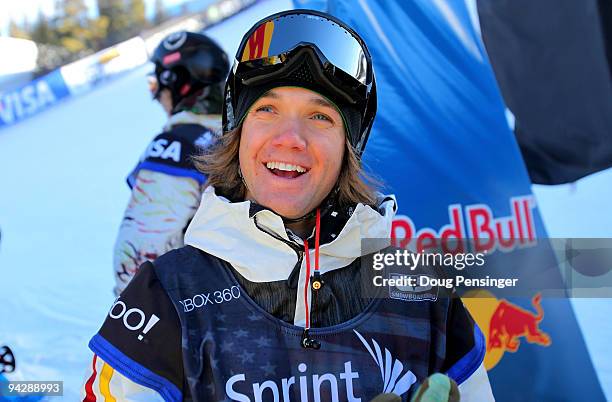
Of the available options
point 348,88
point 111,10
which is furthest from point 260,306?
point 111,10

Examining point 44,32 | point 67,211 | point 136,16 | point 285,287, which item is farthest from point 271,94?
point 136,16

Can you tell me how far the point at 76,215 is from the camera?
629 cm

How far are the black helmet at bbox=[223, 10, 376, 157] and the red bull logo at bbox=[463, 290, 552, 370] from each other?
1.46 meters

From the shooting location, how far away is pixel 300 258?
5.45 feet

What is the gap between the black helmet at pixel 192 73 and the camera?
3773mm

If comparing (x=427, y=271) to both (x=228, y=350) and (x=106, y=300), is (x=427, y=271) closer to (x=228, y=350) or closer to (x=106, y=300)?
(x=228, y=350)

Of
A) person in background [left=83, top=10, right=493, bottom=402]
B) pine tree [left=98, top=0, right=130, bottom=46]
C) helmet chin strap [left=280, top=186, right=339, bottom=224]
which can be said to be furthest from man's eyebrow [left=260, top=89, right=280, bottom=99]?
pine tree [left=98, top=0, right=130, bottom=46]

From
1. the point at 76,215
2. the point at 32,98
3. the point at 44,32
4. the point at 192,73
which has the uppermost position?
the point at 44,32

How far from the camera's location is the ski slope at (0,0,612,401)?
126 inches

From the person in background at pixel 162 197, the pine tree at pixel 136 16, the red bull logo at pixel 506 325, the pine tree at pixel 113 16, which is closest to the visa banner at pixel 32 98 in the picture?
the person in background at pixel 162 197

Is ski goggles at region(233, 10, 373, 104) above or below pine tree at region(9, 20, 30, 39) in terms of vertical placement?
below

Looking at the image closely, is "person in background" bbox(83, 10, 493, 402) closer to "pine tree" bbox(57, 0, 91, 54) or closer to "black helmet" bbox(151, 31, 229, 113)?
"black helmet" bbox(151, 31, 229, 113)

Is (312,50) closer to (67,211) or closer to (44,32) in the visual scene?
(67,211)

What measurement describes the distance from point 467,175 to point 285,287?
176 cm
